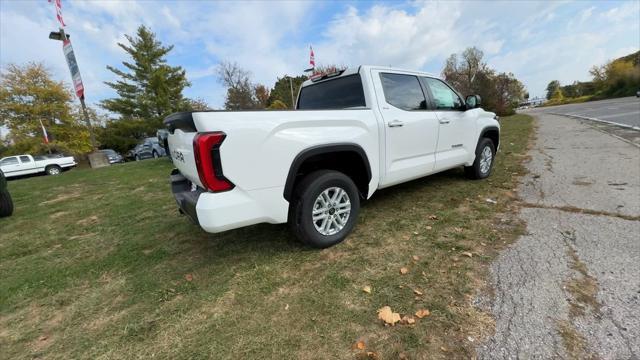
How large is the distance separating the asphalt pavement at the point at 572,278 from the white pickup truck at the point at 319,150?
1449 millimetres

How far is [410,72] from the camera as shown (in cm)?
398

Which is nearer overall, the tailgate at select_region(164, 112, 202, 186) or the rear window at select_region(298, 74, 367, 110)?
the tailgate at select_region(164, 112, 202, 186)

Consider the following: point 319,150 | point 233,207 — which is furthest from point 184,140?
point 319,150

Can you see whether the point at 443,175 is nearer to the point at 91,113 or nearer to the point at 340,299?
the point at 340,299

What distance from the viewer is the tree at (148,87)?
26.7 meters

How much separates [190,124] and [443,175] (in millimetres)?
4771

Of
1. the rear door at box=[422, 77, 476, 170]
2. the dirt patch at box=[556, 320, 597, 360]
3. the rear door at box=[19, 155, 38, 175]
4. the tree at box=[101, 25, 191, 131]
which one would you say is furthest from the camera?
the tree at box=[101, 25, 191, 131]

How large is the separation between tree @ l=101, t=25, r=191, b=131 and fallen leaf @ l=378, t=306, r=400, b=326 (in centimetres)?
2925

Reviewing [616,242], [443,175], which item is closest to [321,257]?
[616,242]

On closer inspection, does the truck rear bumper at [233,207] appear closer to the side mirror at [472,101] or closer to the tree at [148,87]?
the side mirror at [472,101]

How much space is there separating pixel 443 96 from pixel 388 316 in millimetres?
3536

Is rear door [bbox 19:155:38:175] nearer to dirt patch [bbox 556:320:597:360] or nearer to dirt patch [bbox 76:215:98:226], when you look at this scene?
dirt patch [bbox 76:215:98:226]

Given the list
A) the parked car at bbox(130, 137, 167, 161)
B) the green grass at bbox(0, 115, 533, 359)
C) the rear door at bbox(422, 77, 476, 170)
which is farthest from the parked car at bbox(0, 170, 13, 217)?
the parked car at bbox(130, 137, 167, 161)

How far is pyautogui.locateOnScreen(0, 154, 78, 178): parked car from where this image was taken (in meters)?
17.3
